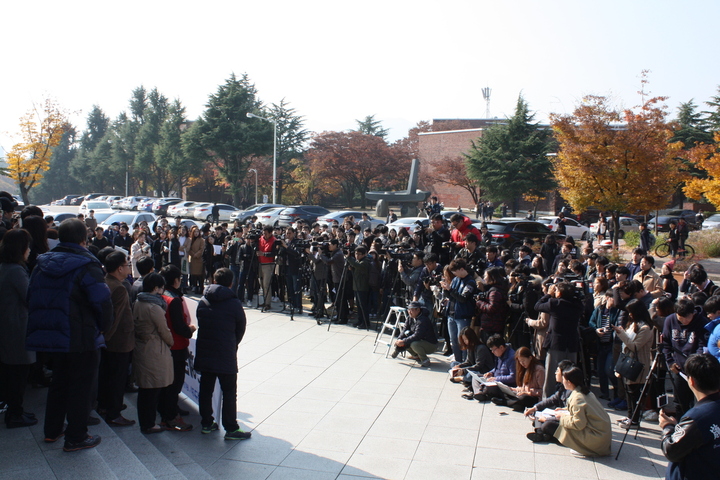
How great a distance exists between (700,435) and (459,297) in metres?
5.10

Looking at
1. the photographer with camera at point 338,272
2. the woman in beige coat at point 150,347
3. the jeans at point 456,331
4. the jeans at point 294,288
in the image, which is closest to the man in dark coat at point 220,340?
the woman in beige coat at point 150,347

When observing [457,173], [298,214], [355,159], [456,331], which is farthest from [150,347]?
[355,159]

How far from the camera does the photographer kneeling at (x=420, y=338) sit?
349 inches

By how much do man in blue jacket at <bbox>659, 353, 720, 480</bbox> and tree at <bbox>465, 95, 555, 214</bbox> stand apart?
36863 mm

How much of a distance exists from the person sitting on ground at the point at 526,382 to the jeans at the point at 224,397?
350cm

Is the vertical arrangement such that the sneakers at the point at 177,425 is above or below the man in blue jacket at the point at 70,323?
below

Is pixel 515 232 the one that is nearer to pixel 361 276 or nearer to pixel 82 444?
pixel 361 276

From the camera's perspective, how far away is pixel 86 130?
80.1 m

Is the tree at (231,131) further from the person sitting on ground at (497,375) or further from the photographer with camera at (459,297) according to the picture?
the person sitting on ground at (497,375)

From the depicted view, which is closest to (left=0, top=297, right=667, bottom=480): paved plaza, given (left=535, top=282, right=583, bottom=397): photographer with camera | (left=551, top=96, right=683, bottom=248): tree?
(left=535, top=282, right=583, bottom=397): photographer with camera

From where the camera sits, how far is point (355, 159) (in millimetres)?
49594

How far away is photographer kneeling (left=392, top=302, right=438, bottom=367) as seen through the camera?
8.86m

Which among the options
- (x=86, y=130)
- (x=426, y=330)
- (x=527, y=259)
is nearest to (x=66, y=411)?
(x=426, y=330)

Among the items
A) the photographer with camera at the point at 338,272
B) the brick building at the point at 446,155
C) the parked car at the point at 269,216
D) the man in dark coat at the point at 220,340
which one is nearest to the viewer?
the man in dark coat at the point at 220,340
